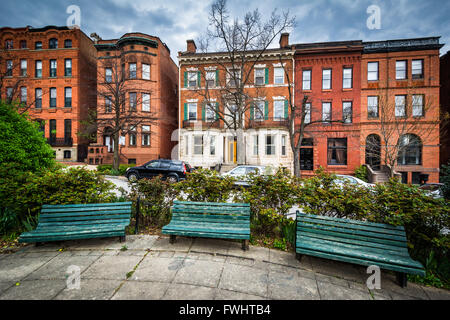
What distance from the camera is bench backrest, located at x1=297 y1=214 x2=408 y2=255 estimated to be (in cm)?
329

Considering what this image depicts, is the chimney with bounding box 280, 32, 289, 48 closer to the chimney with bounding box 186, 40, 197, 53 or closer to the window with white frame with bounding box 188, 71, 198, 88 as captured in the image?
the chimney with bounding box 186, 40, 197, 53

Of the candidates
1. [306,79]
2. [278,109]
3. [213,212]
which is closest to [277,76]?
[306,79]

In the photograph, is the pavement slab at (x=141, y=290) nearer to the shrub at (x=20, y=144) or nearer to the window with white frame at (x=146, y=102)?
the shrub at (x=20, y=144)

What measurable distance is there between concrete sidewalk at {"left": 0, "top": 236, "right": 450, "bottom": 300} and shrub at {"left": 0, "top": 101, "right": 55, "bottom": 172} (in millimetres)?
3018

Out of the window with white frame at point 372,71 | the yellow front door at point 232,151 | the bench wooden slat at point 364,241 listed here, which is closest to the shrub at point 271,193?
the bench wooden slat at point 364,241

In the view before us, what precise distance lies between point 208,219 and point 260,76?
20.0m

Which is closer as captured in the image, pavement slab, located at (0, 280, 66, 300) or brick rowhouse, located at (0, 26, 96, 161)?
pavement slab, located at (0, 280, 66, 300)

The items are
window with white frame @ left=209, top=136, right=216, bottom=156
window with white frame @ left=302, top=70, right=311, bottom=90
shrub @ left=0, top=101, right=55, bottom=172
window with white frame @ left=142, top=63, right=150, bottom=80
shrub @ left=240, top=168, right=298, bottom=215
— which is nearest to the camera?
shrub @ left=240, top=168, right=298, bottom=215

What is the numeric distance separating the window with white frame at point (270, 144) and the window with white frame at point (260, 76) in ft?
19.5

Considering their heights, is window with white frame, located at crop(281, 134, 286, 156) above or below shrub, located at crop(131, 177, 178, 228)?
above

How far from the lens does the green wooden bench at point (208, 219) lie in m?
3.86

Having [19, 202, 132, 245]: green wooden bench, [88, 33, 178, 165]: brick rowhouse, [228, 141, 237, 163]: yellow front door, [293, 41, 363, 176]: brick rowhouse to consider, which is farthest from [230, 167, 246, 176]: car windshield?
[88, 33, 178, 165]: brick rowhouse
